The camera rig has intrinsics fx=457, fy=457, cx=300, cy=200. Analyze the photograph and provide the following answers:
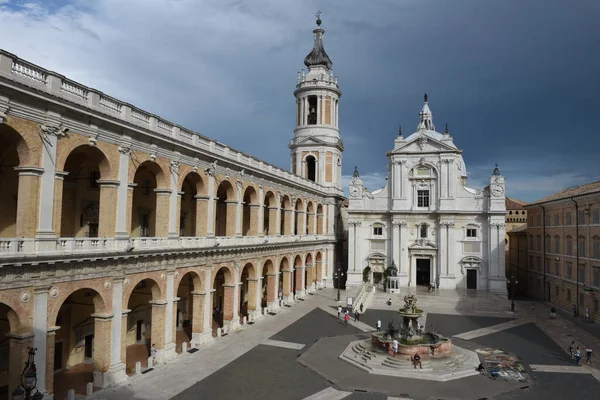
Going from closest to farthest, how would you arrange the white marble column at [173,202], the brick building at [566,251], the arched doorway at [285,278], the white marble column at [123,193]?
the white marble column at [123,193] → the white marble column at [173,202] → the brick building at [566,251] → the arched doorway at [285,278]

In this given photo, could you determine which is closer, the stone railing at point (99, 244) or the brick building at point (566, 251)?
the stone railing at point (99, 244)

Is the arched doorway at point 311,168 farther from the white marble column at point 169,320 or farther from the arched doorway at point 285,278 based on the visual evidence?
the white marble column at point 169,320

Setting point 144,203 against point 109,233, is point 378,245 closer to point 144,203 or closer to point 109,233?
point 144,203

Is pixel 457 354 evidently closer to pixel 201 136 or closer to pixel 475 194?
pixel 201 136

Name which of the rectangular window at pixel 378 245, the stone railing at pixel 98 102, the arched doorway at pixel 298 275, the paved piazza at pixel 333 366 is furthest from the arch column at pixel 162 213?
the rectangular window at pixel 378 245

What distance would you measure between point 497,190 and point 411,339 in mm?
32390

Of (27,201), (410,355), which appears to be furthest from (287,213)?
(27,201)

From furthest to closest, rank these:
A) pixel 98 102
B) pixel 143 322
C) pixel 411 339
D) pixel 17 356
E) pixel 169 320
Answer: pixel 143 322 → pixel 411 339 → pixel 169 320 → pixel 98 102 → pixel 17 356

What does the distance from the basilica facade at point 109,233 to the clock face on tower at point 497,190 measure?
2612 cm

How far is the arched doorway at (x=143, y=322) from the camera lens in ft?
81.4

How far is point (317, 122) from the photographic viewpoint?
57.8 m

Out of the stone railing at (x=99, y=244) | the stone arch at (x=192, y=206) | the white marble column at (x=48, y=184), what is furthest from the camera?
the stone arch at (x=192, y=206)

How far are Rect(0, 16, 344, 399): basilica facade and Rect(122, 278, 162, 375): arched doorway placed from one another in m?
0.08

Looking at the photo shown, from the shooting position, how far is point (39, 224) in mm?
17750
